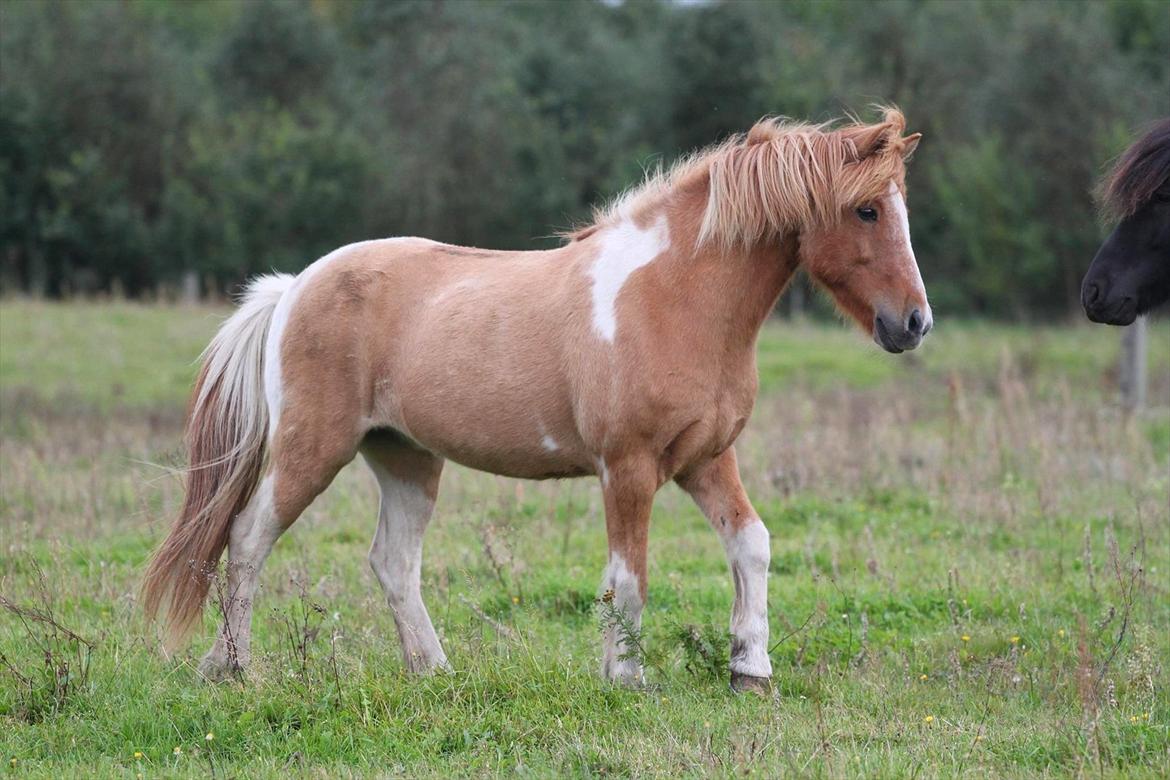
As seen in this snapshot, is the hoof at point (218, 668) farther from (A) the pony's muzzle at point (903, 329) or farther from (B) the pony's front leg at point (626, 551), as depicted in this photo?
(A) the pony's muzzle at point (903, 329)

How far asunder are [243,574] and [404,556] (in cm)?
76

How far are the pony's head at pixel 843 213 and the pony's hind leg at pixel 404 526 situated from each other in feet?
6.29

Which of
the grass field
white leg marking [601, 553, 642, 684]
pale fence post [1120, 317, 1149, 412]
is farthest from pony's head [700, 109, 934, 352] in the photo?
pale fence post [1120, 317, 1149, 412]

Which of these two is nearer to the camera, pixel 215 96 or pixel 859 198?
pixel 859 198

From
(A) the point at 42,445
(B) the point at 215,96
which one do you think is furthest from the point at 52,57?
(A) the point at 42,445

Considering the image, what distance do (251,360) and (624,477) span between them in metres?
2.14

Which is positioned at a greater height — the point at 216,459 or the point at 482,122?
the point at 482,122

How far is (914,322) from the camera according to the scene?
4758 mm

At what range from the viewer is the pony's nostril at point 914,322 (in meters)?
4.75

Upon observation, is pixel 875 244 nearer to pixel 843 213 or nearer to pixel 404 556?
pixel 843 213

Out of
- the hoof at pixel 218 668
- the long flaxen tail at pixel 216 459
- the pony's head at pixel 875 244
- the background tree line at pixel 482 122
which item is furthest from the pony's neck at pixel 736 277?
the background tree line at pixel 482 122

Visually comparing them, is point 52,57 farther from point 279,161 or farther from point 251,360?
point 251,360

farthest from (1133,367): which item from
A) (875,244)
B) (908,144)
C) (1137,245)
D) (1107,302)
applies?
(875,244)

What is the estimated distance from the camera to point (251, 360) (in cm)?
598
